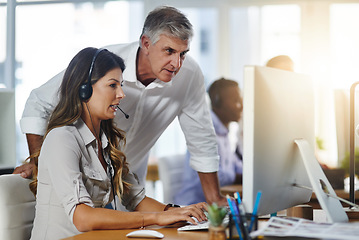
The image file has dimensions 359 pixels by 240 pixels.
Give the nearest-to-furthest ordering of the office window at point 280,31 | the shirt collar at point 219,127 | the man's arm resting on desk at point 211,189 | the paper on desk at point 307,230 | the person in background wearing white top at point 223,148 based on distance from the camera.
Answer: the paper on desk at point 307,230 → the man's arm resting on desk at point 211,189 → the person in background wearing white top at point 223,148 → the shirt collar at point 219,127 → the office window at point 280,31

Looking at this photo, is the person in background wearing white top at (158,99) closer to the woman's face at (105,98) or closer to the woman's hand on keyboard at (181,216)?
the woman's face at (105,98)

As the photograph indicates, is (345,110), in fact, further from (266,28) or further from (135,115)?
(266,28)

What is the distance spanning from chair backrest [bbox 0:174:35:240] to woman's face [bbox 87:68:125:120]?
1.12 feet

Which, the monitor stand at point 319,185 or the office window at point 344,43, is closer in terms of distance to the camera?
the monitor stand at point 319,185

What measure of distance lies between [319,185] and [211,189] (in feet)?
3.32

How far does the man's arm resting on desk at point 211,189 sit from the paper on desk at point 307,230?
1025mm

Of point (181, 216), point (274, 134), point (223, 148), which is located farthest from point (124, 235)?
point (223, 148)

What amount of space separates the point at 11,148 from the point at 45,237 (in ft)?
5.79

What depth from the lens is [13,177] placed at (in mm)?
1736

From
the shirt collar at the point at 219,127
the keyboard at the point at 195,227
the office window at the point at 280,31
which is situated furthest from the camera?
the office window at the point at 280,31

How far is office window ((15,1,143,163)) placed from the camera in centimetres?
553

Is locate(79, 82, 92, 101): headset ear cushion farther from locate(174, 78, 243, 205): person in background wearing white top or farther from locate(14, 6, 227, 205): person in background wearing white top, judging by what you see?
locate(174, 78, 243, 205): person in background wearing white top

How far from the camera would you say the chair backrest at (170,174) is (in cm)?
322

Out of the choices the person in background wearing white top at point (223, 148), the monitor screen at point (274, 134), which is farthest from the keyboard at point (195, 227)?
the person in background wearing white top at point (223, 148)
